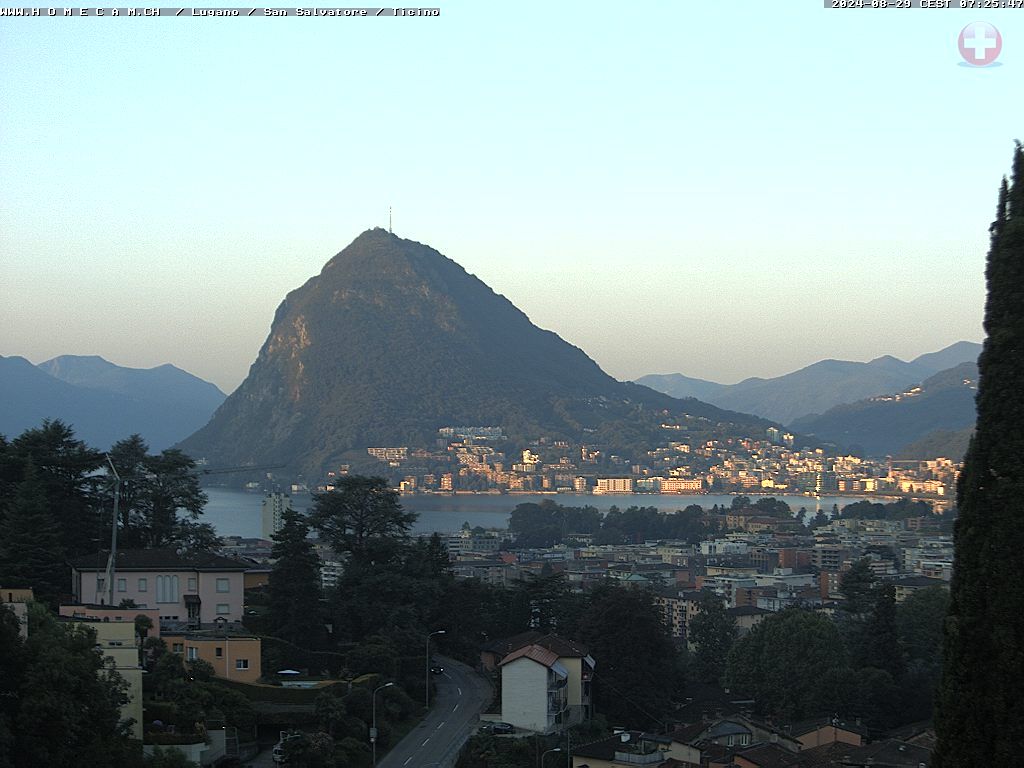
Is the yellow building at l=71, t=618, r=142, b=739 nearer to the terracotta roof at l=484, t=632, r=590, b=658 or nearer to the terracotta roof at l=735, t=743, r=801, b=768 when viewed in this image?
the terracotta roof at l=735, t=743, r=801, b=768

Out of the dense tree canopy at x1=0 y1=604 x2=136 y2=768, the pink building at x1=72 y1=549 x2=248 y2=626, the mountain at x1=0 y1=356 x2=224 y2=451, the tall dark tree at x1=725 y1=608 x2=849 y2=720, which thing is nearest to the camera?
the dense tree canopy at x1=0 y1=604 x2=136 y2=768

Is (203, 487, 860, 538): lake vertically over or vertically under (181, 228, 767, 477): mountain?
under

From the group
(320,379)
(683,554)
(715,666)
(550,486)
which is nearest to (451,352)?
(320,379)

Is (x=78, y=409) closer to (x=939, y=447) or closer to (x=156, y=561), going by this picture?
(x=939, y=447)

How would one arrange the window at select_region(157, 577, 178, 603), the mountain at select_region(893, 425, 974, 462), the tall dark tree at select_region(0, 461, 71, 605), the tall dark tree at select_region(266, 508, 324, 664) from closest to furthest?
1. the tall dark tree at select_region(0, 461, 71, 605)
2. the window at select_region(157, 577, 178, 603)
3. the tall dark tree at select_region(266, 508, 324, 664)
4. the mountain at select_region(893, 425, 974, 462)

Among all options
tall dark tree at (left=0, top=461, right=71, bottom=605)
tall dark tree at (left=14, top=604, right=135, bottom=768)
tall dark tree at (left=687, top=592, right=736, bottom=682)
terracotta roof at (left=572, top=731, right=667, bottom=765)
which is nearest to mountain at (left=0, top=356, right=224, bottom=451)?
tall dark tree at (left=687, top=592, right=736, bottom=682)

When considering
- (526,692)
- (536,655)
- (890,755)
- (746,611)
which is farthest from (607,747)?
(746,611)

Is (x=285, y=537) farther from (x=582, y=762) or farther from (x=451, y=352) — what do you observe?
(x=451, y=352)
